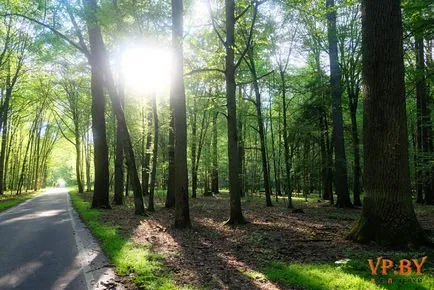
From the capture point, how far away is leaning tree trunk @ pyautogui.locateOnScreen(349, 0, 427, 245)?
744 cm

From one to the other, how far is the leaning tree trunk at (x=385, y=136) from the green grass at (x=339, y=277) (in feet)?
5.31

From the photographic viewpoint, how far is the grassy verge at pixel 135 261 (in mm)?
5785

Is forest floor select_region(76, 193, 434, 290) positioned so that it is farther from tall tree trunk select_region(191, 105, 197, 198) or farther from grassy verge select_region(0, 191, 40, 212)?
tall tree trunk select_region(191, 105, 197, 198)

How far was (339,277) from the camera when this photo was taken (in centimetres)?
552

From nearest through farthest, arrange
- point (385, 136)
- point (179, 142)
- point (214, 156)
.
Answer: point (385, 136) → point (179, 142) → point (214, 156)

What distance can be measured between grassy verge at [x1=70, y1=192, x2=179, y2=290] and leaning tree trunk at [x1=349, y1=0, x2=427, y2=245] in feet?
15.1

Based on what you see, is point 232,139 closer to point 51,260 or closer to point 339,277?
point 51,260

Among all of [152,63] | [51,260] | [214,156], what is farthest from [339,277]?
[214,156]

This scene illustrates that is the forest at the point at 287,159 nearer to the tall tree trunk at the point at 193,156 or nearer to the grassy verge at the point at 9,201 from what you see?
the tall tree trunk at the point at 193,156

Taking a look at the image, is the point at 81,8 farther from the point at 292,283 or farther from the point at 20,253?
the point at 292,283

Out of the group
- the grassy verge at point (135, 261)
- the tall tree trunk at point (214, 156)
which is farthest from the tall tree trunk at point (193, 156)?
the grassy verge at point (135, 261)

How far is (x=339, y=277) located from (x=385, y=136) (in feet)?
11.8

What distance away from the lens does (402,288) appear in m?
4.82

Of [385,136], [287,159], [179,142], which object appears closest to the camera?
[385,136]
